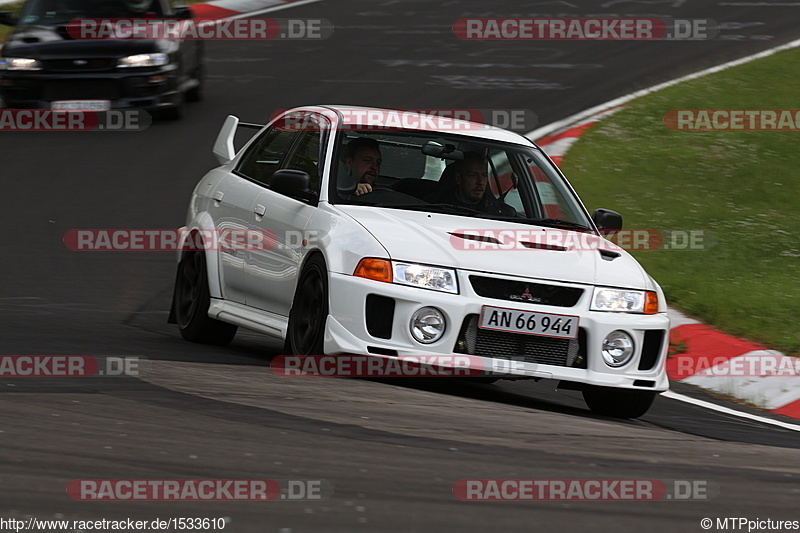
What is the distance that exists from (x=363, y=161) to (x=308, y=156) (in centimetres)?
37

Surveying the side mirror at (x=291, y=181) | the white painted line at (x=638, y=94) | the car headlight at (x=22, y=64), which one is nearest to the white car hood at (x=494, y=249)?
the side mirror at (x=291, y=181)

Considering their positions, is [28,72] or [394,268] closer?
[394,268]

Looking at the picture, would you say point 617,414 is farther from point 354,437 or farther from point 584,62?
point 584,62

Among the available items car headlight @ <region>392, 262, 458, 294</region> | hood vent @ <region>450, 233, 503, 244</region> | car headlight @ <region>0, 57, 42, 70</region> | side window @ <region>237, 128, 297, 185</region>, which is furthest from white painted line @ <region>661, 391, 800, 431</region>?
car headlight @ <region>0, 57, 42, 70</region>

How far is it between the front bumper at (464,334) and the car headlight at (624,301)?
0.15ft

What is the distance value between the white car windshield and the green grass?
6.71ft

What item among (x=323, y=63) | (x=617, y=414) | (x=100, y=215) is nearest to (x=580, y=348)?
(x=617, y=414)

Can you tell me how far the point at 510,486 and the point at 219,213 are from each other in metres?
4.43

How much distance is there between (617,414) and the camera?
795 cm

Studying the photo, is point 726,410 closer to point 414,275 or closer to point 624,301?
point 624,301

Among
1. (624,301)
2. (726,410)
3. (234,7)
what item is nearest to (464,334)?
(624,301)

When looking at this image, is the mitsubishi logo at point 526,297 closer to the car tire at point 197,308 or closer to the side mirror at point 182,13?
the car tire at point 197,308

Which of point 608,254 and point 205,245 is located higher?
point 608,254

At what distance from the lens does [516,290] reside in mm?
7359
